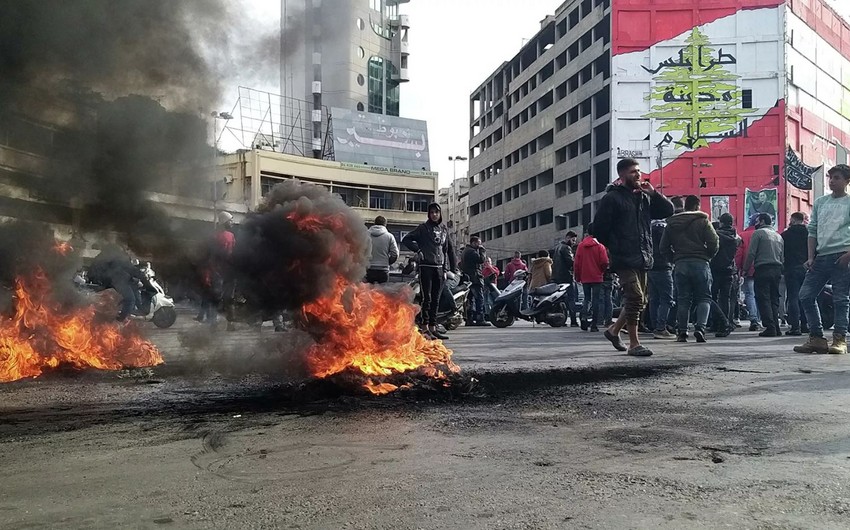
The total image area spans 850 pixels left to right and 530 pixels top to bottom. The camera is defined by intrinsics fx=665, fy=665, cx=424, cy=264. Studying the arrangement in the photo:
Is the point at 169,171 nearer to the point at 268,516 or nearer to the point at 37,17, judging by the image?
the point at 37,17

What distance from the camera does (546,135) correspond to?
193 ft

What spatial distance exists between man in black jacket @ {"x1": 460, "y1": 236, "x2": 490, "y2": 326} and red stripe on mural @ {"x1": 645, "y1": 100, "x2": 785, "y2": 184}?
2681 centimetres

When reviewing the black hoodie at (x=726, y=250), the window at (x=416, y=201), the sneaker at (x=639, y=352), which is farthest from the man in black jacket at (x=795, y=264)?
the window at (x=416, y=201)

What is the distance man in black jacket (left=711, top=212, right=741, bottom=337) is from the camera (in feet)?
36.6

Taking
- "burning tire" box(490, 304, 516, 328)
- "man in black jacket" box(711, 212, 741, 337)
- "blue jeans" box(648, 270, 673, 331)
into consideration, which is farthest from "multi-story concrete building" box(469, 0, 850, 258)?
"blue jeans" box(648, 270, 673, 331)

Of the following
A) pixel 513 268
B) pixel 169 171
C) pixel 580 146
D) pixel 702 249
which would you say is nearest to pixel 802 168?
pixel 580 146

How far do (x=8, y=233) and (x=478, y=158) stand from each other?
75058 mm

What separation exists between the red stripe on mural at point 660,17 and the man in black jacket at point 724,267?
108 ft

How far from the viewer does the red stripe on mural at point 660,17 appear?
39719 millimetres

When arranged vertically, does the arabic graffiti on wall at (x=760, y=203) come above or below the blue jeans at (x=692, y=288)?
above

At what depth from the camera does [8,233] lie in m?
6.41

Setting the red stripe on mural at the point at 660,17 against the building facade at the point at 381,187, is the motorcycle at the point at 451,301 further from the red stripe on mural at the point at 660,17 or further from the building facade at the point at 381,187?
the red stripe on mural at the point at 660,17

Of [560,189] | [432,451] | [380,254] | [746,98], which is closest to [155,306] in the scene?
[380,254]

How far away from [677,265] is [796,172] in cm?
3418
